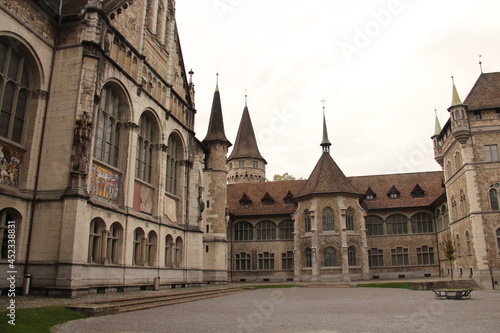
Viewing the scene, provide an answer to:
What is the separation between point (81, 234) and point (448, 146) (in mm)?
32354

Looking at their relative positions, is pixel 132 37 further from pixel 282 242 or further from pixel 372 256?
pixel 372 256

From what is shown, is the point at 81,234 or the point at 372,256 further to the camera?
the point at 372,256

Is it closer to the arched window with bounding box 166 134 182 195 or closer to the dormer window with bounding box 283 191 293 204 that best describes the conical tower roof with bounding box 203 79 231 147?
the arched window with bounding box 166 134 182 195

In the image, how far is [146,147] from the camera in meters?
27.3

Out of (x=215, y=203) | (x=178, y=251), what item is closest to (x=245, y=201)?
(x=215, y=203)

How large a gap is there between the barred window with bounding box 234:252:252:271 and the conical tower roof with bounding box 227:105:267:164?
83.0ft

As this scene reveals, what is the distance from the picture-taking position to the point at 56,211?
18.3 m

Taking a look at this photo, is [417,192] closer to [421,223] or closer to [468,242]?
[421,223]

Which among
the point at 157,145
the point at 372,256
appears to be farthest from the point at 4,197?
the point at 372,256

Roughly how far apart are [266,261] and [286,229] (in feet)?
14.6

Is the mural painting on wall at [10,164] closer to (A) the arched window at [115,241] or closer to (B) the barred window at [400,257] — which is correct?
(A) the arched window at [115,241]

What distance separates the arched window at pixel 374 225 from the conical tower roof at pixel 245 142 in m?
28.5

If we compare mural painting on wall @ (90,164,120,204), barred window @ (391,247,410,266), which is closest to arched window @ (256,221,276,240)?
barred window @ (391,247,410,266)

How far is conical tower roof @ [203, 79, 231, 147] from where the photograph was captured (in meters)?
43.7
